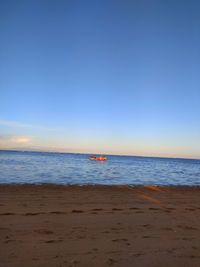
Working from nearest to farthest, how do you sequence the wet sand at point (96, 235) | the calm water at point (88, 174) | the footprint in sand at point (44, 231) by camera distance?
the wet sand at point (96, 235) → the footprint in sand at point (44, 231) → the calm water at point (88, 174)

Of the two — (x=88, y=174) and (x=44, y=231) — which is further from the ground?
(x=88, y=174)

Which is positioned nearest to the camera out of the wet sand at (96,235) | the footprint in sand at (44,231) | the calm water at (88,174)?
the wet sand at (96,235)

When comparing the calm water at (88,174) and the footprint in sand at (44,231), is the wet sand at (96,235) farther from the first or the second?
the calm water at (88,174)

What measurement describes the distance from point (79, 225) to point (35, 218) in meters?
1.28

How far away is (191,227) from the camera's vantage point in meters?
8.02

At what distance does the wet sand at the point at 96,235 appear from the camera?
5441mm

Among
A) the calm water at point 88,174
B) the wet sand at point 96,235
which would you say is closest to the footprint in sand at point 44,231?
the wet sand at point 96,235

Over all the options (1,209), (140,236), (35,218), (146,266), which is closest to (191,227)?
(140,236)

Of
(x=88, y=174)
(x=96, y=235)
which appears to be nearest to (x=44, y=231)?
(x=96, y=235)

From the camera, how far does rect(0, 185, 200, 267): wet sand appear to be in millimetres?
5441

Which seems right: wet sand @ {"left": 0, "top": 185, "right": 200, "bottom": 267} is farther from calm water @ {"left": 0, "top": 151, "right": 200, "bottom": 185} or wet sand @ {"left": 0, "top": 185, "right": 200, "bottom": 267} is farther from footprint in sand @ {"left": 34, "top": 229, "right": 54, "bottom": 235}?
calm water @ {"left": 0, "top": 151, "right": 200, "bottom": 185}

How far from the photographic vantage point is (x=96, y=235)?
6.89 meters

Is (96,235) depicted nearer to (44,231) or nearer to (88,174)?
(44,231)

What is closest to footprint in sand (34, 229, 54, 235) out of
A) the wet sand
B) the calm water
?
the wet sand
